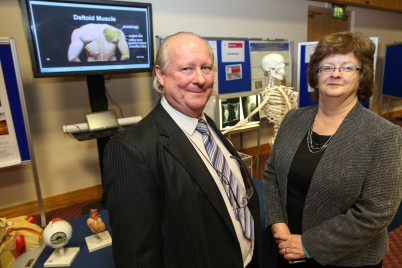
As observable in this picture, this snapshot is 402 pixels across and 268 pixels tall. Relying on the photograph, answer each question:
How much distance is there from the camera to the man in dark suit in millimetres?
843

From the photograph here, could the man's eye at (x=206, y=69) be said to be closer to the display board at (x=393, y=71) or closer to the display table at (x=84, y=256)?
the display table at (x=84, y=256)

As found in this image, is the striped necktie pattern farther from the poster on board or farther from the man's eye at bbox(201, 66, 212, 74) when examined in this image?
the poster on board

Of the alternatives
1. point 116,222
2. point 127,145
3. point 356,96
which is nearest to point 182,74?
point 127,145

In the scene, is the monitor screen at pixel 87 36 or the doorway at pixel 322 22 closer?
the monitor screen at pixel 87 36

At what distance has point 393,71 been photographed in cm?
574

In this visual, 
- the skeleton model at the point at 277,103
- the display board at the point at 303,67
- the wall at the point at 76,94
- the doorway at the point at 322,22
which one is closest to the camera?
the skeleton model at the point at 277,103

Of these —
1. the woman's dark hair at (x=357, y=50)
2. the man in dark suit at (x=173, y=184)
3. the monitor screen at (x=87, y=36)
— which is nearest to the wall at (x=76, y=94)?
the monitor screen at (x=87, y=36)

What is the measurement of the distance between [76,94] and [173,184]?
8.36 feet

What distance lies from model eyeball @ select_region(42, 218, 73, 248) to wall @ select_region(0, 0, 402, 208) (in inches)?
74.8

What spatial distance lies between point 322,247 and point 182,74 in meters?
0.84

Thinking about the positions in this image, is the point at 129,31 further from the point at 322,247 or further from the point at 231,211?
the point at 322,247

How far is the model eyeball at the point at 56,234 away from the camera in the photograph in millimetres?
1266

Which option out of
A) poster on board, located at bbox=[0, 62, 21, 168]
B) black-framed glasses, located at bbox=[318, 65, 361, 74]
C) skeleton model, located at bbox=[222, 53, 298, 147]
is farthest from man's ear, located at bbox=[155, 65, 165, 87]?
poster on board, located at bbox=[0, 62, 21, 168]

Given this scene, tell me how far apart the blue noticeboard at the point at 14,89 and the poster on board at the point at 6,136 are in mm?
28
